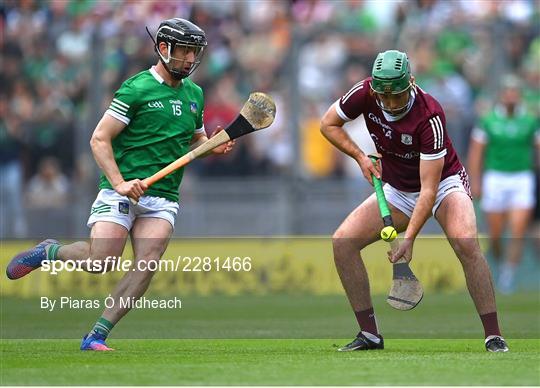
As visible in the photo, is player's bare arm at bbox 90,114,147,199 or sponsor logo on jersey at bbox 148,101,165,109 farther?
sponsor logo on jersey at bbox 148,101,165,109

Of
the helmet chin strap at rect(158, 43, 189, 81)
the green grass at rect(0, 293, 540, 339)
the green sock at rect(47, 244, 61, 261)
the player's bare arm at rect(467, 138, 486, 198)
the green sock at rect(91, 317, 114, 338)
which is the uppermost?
the helmet chin strap at rect(158, 43, 189, 81)

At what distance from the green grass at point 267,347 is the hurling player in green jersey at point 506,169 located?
2.15 meters

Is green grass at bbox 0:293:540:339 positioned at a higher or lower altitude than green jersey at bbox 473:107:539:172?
lower

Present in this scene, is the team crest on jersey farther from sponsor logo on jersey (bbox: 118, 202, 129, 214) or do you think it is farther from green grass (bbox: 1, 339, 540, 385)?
sponsor logo on jersey (bbox: 118, 202, 129, 214)

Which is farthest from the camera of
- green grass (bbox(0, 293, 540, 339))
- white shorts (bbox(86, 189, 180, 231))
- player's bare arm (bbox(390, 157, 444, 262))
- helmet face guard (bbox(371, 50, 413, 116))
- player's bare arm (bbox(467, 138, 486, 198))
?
player's bare arm (bbox(467, 138, 486, 198))

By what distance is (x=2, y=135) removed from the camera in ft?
62.5

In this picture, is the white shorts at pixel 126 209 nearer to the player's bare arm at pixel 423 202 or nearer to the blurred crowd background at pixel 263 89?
the player's bare arm at pixel 423 202

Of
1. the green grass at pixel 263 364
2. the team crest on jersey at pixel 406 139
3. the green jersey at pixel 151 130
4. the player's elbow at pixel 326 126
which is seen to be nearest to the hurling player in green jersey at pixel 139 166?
the green jersey at pixel 151 130

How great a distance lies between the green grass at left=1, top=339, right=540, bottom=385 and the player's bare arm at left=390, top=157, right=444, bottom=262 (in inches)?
29.5

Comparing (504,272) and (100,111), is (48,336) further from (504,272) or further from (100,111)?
(504,272)

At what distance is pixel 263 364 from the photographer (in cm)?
855

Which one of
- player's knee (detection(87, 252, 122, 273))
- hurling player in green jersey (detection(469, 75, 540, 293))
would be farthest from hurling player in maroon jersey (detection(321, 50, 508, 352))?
hurling player in green jersey (detection(469, 75, 540, 293))

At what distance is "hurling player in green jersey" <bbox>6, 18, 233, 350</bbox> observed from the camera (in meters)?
9.65

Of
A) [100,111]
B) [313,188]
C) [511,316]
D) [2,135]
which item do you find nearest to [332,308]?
[511,316]
